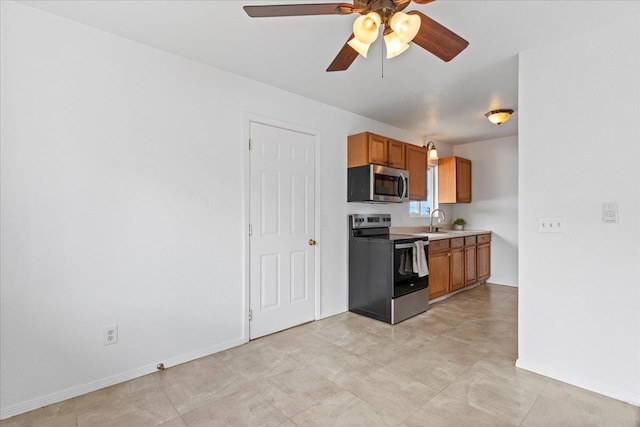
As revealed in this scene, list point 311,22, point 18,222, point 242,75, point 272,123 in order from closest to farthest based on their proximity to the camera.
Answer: point 18,222, point 311,22, point 242,75, point 272,123

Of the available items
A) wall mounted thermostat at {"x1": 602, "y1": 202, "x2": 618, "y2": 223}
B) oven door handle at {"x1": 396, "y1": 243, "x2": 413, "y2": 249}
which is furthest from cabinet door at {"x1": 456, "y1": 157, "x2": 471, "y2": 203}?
wall mounted thermostat at {"x1": 602, "y1": 202, "x2": 618, "y2": 223}

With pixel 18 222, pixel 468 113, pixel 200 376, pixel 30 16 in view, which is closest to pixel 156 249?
pixel 18 222

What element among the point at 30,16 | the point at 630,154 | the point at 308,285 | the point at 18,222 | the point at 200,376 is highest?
the point at 30,16

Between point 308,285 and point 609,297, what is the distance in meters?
2.45

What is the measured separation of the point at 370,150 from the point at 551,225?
6.40ft

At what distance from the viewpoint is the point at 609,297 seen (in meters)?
2.08

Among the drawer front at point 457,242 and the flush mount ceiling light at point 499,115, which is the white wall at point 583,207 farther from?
the drawer front at point 457,242

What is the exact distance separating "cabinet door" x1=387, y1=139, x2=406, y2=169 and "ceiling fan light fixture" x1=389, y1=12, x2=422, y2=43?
8.46 ft

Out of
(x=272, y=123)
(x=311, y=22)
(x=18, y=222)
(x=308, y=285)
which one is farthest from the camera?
(x=308, y=285)

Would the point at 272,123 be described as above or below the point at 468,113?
below

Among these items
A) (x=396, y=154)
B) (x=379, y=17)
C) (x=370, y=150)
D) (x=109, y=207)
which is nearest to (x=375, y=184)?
(x=370, y=150)

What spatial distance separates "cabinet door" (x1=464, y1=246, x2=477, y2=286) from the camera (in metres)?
4.71

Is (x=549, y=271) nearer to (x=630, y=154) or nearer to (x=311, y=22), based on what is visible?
(x=630, y=154)

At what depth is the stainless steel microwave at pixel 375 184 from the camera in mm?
3648
